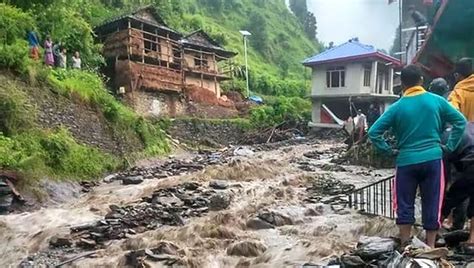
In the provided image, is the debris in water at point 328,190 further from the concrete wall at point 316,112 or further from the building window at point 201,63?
the building window at point 201,63

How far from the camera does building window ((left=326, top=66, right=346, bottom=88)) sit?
33.1 m

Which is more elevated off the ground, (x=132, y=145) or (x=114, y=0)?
(x=114, y=0)

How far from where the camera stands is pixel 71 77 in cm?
1820

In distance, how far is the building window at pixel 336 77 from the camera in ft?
108

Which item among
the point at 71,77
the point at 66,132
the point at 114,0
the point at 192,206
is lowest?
the point at 192,206

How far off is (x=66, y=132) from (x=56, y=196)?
3.80 metres

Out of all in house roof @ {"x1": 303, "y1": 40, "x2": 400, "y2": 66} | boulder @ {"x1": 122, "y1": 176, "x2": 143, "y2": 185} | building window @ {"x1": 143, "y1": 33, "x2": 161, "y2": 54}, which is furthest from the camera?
house roof @ {"x1": 303, "y1": 40, "x2": 400, "y2": 66}

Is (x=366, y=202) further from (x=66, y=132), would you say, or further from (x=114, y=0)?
(x=114, y=0)

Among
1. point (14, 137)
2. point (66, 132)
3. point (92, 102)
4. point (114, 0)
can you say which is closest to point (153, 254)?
point (14, 137)

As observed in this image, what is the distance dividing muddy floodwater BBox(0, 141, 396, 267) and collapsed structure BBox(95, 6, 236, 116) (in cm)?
1247

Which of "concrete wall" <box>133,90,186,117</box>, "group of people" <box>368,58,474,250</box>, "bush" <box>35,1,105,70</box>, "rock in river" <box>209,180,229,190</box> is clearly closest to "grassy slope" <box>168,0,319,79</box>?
"concrete wall" <box>133,90,186,117</box>

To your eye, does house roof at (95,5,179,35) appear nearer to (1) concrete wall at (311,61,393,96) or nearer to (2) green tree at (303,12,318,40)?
(1) concrete wall at (311,61,393,96)

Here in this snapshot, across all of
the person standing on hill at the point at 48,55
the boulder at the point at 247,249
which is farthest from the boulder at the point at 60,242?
the person standing on hill at the point at 48,55

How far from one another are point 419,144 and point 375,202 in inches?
182
